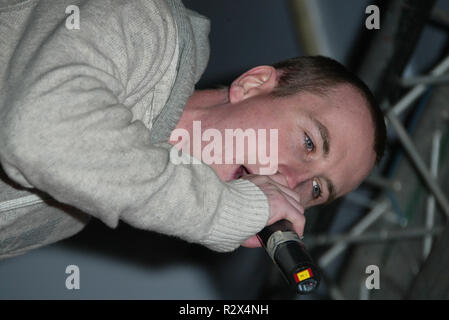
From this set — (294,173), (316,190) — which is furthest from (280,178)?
(316,190)

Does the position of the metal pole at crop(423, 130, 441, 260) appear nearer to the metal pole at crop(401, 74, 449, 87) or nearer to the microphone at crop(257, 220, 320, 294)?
the metal pole at crop(401, 74, 449, 87)

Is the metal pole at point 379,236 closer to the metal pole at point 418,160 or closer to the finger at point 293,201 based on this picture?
the metal pole at point 418,160

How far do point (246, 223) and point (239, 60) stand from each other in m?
1.07

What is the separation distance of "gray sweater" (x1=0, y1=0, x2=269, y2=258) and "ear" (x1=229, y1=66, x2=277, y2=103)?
18 centimetres

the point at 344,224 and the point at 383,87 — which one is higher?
the point at 383,87

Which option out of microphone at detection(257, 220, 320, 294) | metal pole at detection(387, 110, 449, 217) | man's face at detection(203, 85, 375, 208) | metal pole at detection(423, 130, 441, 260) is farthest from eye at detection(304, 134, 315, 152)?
metal pole at detection(423, 130, 441, 260)

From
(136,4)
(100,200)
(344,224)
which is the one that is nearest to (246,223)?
(100,200)

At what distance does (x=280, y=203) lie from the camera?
0.76m

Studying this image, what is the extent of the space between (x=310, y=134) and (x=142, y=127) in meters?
0.32

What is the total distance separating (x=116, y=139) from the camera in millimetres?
643

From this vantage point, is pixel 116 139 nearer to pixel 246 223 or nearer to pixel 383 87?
pixel 246 223

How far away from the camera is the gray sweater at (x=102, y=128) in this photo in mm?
Result: 616

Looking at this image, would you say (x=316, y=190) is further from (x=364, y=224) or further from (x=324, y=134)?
(x=364, y=224)
